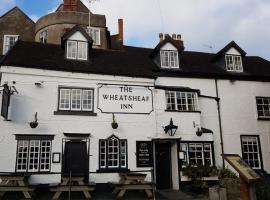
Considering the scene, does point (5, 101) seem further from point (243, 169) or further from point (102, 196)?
point (243, 169)

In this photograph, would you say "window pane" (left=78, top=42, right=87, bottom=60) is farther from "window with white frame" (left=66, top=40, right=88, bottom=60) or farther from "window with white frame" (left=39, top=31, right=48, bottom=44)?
"window with white frame" (left=39, top=31, right=48, bottom=44)

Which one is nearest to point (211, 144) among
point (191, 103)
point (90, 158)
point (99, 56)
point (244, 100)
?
point (191, 103)

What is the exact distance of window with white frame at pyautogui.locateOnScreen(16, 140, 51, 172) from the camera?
14.7 metres

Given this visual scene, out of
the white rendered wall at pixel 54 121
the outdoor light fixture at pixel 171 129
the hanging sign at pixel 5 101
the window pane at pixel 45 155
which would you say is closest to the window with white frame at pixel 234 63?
the outdoor light fixture at pixel 171 129

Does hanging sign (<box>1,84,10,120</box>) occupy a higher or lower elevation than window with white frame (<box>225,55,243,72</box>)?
lower

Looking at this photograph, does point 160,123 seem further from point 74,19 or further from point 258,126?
point 74,19

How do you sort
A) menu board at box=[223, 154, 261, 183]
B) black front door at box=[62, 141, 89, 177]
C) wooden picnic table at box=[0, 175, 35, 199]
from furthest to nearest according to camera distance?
black front door at box=[62, 141, 89, 177]
wooden picnic table at box=[0, 175, 35, 199]
menu board at box=[223, 154, 261, 183]

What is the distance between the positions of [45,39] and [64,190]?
52.6ft

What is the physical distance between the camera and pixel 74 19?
25172 millimetres

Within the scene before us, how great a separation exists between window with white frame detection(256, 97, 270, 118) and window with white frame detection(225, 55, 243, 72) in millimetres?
2312

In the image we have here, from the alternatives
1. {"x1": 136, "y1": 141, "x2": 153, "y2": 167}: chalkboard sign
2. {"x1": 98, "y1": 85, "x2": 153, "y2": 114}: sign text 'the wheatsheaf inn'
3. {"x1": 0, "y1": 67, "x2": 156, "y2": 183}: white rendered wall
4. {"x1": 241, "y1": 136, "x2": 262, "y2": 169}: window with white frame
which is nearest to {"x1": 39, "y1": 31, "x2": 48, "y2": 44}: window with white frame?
{"x1": 0, "y1": 67, "x2": 156, "y2": 183}: white rendered wall

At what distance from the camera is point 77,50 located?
17703 mm

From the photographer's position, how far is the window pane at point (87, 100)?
16281mm

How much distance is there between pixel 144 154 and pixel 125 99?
3.13 m
